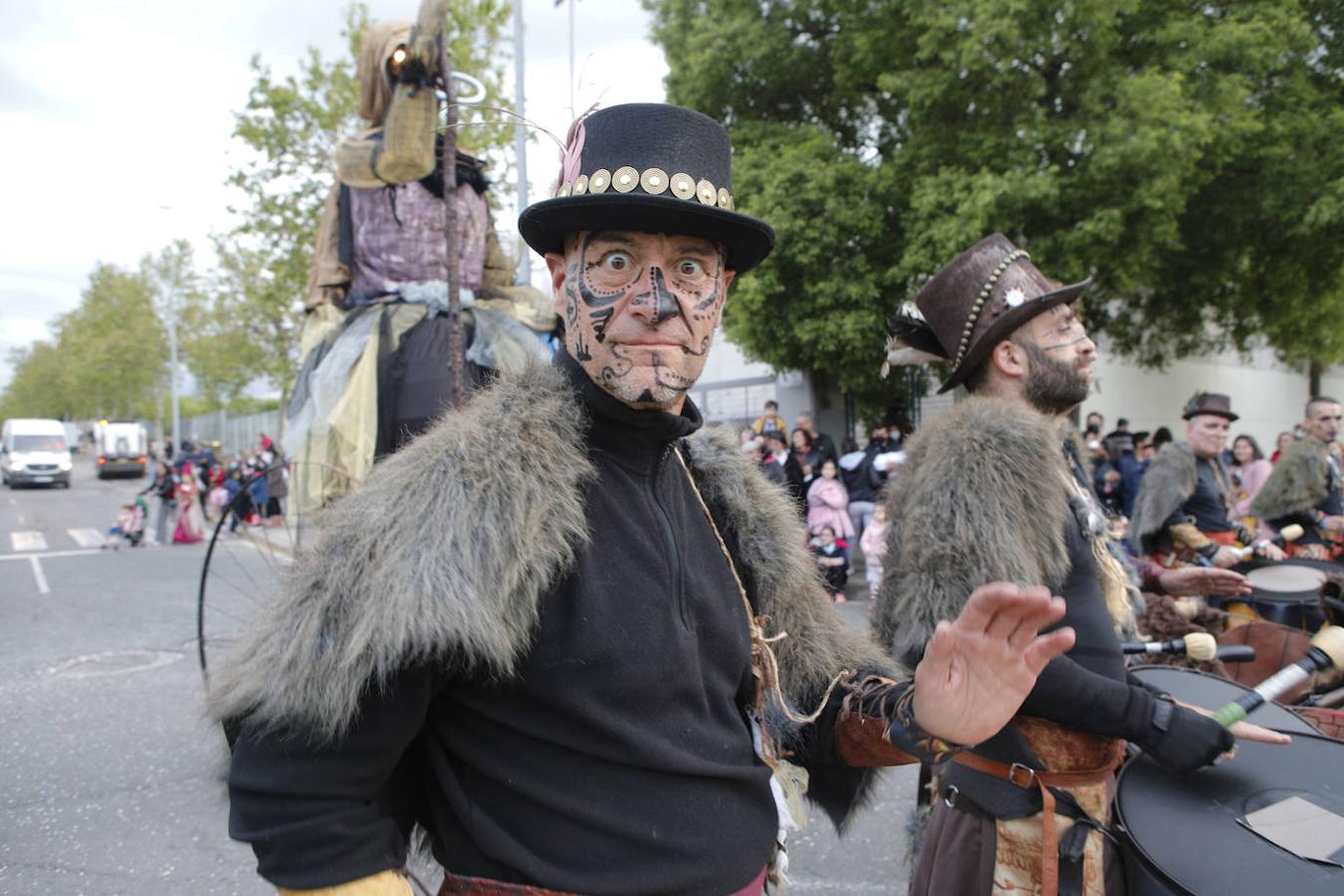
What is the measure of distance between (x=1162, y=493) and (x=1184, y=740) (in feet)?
14.2

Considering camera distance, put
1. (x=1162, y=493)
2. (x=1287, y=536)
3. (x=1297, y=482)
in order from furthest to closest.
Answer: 1. (x=1297, y=482)
2. (x=1287, y=536)
3. (x=1162, y=493)

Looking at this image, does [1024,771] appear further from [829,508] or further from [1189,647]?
[829,508]

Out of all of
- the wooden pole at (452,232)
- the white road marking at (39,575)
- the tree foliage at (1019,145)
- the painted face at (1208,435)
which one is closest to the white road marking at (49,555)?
the white road marking at (39,575)

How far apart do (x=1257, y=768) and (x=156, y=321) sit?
135ft

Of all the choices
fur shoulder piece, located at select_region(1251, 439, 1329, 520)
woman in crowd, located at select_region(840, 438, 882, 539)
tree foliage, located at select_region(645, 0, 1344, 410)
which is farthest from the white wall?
fur shoulder piece, located at select_region(1251, 439, 1329, 520)

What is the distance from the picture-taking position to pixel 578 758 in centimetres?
138

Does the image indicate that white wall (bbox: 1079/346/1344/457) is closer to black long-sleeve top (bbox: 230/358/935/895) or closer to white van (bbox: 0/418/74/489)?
black long-sleeve top (bbox: 230/358/935/895)

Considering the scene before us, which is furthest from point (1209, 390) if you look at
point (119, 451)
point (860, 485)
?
point (119, 451)

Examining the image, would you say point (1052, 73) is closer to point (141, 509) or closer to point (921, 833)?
point (921, 833)

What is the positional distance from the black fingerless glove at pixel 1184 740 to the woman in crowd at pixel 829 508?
7.50 metres

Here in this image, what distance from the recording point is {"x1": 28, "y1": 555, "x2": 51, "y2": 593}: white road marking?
1017 centimetres

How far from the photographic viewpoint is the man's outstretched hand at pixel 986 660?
127 centimetres

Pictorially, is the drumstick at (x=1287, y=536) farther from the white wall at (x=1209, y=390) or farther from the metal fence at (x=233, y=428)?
the metal fence at (x=233, y=428)

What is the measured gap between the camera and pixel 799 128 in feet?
41.7
